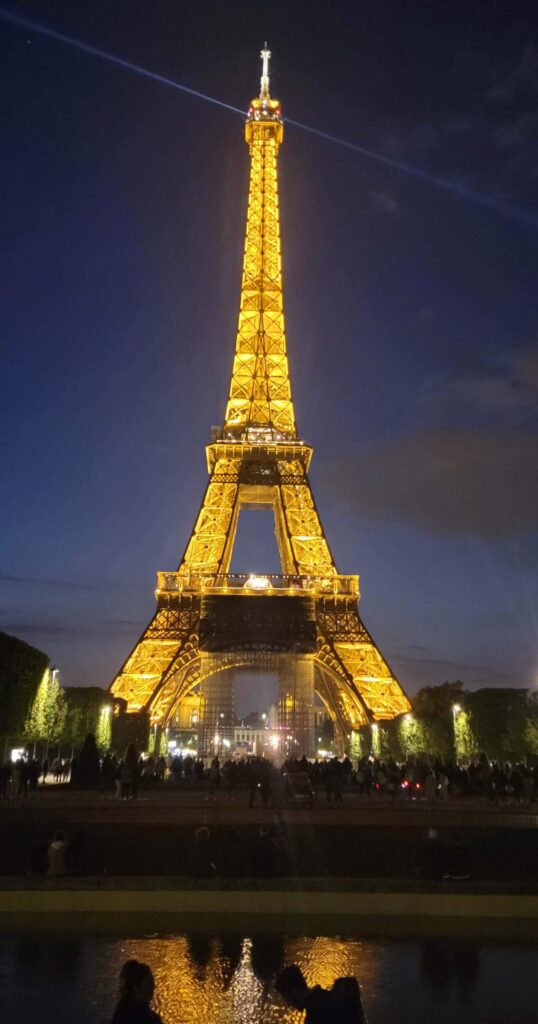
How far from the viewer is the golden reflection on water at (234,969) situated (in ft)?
22.5

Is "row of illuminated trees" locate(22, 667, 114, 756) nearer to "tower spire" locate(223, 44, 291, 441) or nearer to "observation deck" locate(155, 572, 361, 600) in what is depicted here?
"observation deck" locate(155, 572, 361, 600)

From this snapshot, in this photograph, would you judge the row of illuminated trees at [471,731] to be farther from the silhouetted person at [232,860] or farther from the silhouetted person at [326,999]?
the silhouetted person at [326,999]

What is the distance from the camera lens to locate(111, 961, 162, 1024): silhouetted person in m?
4.50

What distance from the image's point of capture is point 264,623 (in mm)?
50000

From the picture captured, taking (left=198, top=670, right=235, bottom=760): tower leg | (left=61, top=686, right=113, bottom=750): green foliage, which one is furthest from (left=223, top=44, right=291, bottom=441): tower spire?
(left=61, top=686, right=113, bottom=750): green foliage

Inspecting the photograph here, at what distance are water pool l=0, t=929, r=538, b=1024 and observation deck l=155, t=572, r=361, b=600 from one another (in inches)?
1572

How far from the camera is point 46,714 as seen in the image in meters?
37.2

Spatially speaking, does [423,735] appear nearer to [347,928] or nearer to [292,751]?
[292,751]

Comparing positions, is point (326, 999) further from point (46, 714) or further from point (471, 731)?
point (471, 731)

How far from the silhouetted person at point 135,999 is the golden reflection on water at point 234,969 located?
2.46m

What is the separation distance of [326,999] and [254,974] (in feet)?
12.3

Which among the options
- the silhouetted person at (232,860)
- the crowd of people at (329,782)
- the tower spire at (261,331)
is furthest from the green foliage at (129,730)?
the silhouetted person at (232,860)

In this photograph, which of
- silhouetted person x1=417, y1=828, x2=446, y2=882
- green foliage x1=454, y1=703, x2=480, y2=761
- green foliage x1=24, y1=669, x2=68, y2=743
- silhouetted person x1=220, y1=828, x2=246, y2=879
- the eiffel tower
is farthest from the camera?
the eiffel tower

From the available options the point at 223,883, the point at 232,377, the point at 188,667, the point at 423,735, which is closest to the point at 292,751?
the point at 188,667
